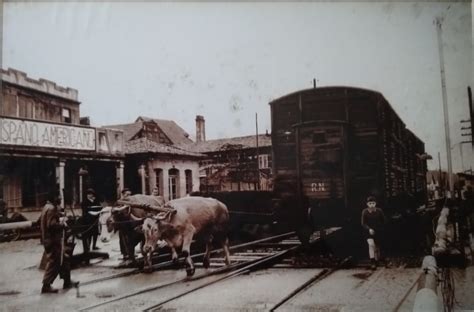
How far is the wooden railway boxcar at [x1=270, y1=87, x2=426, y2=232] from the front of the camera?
2799 millimetres

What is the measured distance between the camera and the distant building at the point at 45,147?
3068mm

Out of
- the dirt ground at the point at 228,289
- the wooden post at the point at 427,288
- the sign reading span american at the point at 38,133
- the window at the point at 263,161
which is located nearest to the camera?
the wooden post at the point at 427,288

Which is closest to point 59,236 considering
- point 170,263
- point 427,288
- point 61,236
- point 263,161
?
point 61,236

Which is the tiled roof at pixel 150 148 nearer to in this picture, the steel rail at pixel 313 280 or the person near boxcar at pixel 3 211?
the person near boxcar at pixel 3 211

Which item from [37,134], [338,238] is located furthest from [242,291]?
[37,134]

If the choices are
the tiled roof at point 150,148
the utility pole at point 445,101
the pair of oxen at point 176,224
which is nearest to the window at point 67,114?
the tiled roof at point 150,148

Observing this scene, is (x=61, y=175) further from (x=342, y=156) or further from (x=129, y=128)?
(x=342, y=156)

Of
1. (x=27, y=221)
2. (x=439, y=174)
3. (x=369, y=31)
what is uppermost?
(x=369, y=31)

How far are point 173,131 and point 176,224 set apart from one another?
0.66 metres

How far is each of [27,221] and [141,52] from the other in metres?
1.49

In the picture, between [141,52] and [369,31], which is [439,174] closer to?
[369,31]

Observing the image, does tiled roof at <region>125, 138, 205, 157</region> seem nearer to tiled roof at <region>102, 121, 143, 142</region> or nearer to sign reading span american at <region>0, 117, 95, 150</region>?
tiled roof at <region>102, 121, 143, 142</region>

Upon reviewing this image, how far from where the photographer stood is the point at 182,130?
300 centimetres

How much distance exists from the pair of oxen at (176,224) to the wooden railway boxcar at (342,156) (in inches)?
18.2
